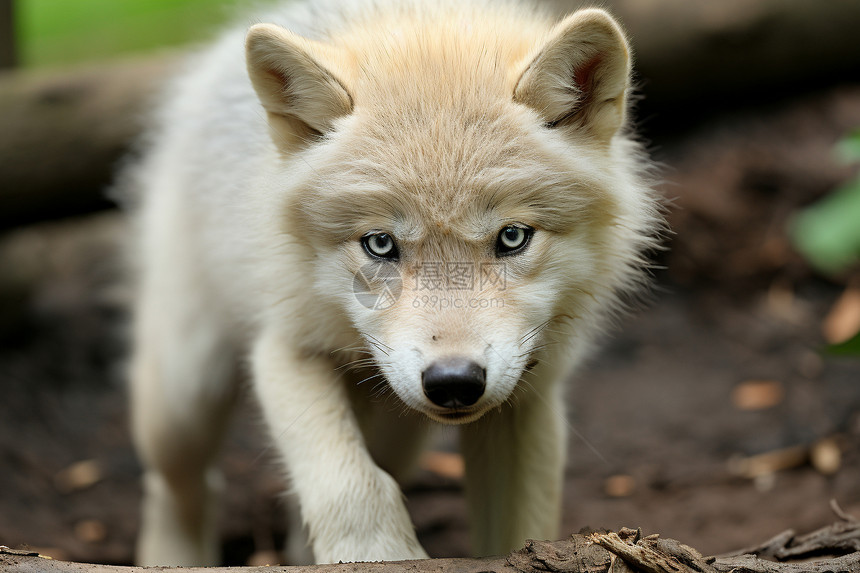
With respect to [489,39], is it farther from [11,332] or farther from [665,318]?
[11,332]

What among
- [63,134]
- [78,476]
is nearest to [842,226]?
[78,476]

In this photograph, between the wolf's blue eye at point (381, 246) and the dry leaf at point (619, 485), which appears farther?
the dry leaf at point (619, 485)

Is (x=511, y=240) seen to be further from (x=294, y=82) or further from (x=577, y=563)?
(x=577, y=563)

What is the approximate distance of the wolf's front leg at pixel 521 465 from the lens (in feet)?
14.3

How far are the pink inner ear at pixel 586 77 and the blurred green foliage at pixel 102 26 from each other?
8344 mm

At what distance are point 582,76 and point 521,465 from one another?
191 centimetres

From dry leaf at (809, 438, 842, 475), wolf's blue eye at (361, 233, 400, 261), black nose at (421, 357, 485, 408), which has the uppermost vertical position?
wolf's blue eye at (361, 233, 400, 261)

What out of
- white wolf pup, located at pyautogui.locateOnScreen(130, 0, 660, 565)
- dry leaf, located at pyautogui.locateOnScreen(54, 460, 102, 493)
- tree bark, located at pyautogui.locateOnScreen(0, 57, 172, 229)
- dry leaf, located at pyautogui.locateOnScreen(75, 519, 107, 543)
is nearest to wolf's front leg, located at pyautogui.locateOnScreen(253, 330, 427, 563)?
white wolf pup, located at pyautogui.locateOnScreen(130, 0, 660, 565)

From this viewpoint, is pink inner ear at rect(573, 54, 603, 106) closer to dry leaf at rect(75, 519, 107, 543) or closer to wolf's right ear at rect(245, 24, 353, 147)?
wolf's right ear at rect(245, 24, 353, 147)

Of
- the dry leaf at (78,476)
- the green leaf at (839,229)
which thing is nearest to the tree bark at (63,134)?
the dry leaf at (78,476)

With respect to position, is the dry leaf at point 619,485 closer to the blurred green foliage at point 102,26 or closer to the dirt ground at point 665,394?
the dirt ground at point 665,394

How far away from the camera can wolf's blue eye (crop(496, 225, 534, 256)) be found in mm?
3387

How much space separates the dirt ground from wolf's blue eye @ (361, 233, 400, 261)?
288 cm

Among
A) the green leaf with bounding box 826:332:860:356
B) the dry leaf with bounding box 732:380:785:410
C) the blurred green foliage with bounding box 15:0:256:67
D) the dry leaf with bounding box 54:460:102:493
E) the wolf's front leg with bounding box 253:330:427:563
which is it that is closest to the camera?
the wolf's front leg with bounding box 253:330:427:563
